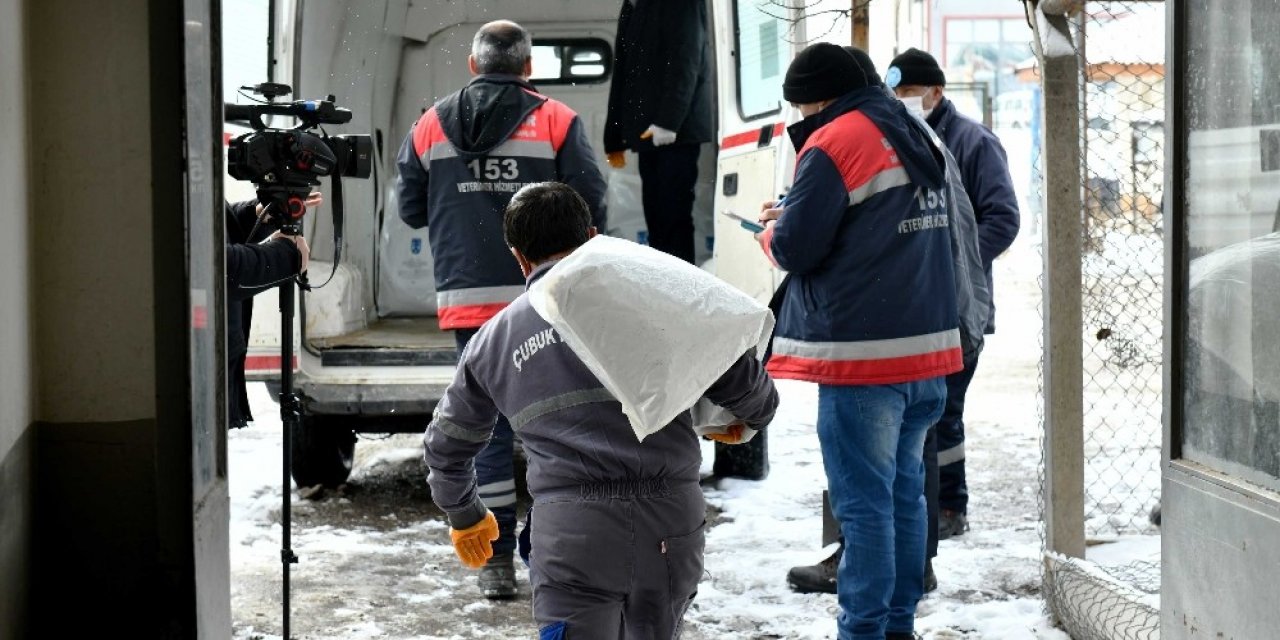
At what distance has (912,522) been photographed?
4363 millimetres

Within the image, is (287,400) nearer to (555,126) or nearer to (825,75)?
(555,126)

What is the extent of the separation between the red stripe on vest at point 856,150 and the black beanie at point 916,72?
160cm

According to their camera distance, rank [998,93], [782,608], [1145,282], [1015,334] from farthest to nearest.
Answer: [998,93], [1145,282], [1015,334], [782,608]

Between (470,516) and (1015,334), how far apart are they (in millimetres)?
11562

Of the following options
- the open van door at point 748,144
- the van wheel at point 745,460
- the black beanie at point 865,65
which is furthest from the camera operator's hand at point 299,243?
the van wheel at point 745,460

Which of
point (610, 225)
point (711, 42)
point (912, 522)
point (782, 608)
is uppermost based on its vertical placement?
point (711, 42)

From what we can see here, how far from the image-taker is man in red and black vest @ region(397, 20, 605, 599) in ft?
17.5

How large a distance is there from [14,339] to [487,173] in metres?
2.73

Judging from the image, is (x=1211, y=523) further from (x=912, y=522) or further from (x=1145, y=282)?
(x=1145, y=282)

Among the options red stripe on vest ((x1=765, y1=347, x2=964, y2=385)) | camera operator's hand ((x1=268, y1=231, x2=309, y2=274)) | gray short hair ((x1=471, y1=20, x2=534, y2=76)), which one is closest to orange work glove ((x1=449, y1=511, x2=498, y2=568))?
red stripe on vest ((x1=765, y1=347, x2=964, y2=385))

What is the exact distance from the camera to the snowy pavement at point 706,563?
4.83 meters

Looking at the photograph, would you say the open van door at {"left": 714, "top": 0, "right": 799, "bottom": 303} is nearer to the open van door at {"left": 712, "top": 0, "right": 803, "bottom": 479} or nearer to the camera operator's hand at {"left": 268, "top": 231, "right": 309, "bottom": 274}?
the open van door at {"left": 712, "top": 0, "right": 803, "bottom": 479}

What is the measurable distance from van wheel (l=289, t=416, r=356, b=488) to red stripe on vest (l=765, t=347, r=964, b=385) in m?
3.19

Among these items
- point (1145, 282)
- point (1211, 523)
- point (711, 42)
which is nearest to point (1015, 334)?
point (1145, 282)
